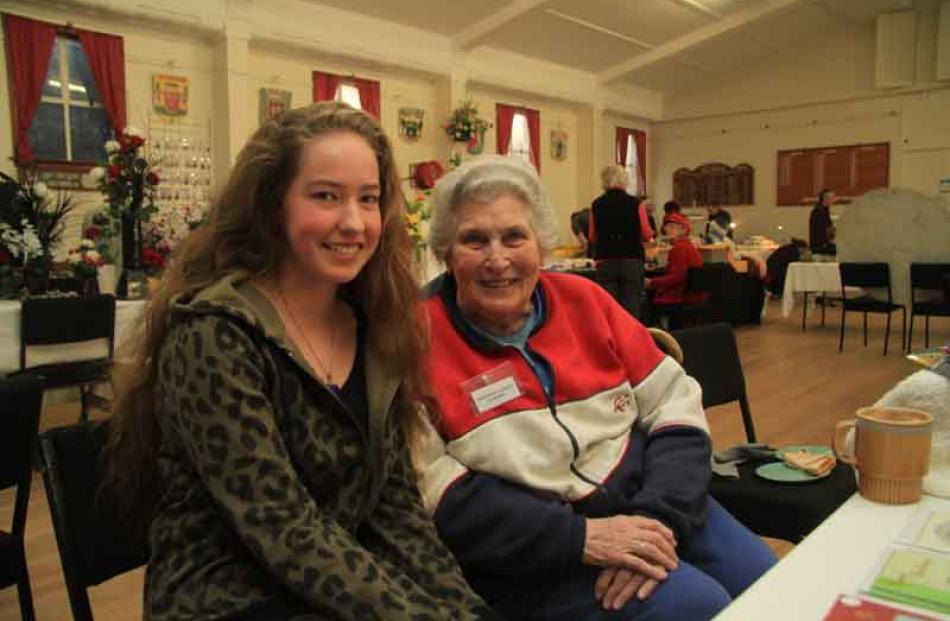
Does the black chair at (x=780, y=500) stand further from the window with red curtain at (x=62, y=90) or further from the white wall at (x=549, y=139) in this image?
the white wall at (x=549, y=139)

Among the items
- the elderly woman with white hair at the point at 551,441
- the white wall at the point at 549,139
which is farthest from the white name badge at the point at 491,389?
the white wall at the point at 549,139

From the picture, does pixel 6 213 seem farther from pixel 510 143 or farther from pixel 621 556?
pixel 510 143

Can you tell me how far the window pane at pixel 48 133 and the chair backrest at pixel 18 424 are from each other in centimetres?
601

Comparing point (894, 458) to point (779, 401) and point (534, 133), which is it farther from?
point (534, 133)

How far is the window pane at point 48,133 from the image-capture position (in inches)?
266

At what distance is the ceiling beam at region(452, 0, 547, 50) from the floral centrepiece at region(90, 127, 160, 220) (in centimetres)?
578

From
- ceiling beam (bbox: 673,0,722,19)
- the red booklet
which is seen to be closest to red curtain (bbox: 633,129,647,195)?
ceiling beam (bbox: 673,0,722,19)

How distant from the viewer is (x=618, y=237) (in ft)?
22.1

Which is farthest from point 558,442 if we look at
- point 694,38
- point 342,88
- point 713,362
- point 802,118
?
point 802,118

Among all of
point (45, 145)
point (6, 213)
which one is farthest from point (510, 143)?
point (6, 213)

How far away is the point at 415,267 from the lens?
56.5 inches

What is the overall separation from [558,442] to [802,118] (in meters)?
13.2

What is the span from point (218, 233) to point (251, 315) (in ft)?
0.64

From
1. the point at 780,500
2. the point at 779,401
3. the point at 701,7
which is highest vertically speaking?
the point at 701,7
